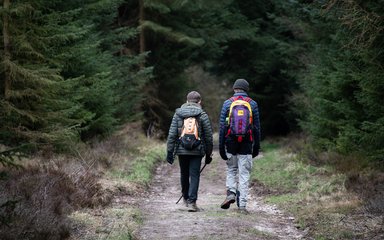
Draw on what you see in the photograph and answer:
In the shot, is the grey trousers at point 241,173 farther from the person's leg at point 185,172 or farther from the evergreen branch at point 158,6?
the evergreen branch at point 158,6

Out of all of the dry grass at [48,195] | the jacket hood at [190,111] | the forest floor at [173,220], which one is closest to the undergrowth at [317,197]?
the forest floor at [173,220]

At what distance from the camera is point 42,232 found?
6.54 meters

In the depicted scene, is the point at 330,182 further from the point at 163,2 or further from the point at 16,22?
the point at 163,2

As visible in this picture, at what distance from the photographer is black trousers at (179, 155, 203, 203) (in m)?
10.1

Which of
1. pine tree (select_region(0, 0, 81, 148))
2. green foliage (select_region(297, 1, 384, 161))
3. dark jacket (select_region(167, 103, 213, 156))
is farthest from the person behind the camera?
pine tree (select_region(0, 0, 81, 148))

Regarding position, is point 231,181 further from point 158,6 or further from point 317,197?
point 158,6

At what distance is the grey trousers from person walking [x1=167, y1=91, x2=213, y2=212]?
0.50 m

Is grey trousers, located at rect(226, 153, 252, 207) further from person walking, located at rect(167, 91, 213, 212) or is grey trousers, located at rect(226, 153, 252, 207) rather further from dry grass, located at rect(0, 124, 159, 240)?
dry grass, located at rect(0, 124, 159, 240)

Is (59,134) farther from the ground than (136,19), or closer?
closer

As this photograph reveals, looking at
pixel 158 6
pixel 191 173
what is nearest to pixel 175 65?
pixel 158 6

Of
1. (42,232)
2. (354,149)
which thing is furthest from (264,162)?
(42,232)

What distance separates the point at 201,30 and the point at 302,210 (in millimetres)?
19790

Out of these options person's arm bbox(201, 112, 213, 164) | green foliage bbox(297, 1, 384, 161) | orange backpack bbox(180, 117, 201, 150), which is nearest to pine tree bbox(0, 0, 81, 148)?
orange backpack bbox(180, 117, 201, 150)

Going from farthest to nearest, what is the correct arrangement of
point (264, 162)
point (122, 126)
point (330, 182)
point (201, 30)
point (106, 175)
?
point (201, 30) → point (122, 126) → point (264, 162) → point (106, 175) → point (330, 182)
